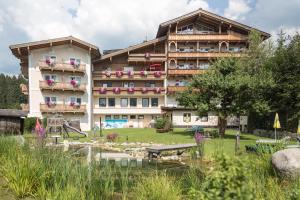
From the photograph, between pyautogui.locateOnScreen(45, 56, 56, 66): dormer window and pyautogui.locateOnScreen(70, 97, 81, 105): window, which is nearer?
pyautogui.locateOnScreen(45, 56, 56, 66): dormer window

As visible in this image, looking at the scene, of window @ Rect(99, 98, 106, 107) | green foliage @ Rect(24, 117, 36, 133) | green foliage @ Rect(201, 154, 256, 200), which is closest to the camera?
green foliage @ Rect(201, 154, 256, 200)

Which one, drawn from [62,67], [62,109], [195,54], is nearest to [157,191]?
[62,109]

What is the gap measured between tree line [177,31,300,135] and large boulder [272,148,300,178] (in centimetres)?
1678

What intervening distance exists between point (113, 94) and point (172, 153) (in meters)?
26.4

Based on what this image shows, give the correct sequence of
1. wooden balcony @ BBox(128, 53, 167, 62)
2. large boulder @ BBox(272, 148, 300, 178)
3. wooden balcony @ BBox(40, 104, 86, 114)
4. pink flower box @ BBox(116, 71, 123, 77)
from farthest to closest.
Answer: wooden balcony @ BBox(128, 53, 167, 62) < pink flower box @ BBox(116, 71, 123, 77) < wooden balcony @ BBox(40, 104, 86, 114) < large boulder @ BBox(272, 148, 300, 178)

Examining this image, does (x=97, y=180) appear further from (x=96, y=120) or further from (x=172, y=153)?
(x=96, y=120)

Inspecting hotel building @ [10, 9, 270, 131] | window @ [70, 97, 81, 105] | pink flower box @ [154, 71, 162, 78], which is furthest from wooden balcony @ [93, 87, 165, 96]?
window @ [70, 97, 81, 105]

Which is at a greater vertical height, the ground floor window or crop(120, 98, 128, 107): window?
crop(120, 98, 128, 107): window

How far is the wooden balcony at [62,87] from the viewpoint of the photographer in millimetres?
39469

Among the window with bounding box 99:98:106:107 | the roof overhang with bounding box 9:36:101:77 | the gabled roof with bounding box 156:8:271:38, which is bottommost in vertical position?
the window with bounding box 99:98:106:107

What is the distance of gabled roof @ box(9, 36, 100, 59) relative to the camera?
38.8 meters

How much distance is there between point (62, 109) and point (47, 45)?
8552 millimetres

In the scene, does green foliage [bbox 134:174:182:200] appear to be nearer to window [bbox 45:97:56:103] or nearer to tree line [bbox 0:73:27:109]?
window [bbox 45:97:56:103]

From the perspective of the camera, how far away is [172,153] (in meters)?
18.1
